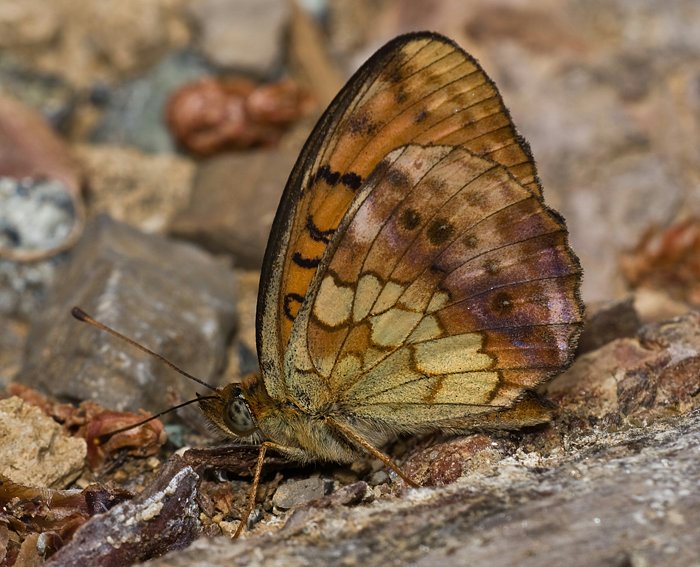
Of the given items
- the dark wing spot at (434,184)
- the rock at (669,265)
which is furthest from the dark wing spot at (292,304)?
the rock at (669,265)

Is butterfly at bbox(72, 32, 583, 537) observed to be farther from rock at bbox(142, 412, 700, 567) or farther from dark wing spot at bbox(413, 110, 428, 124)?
rock at bbox(142, 412, 700, 567)

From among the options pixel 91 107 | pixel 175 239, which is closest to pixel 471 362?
pixel 175 239

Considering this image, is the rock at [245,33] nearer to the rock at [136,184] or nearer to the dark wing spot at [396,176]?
the rock at [136,184]

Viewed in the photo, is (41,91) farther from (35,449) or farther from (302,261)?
(302,261)

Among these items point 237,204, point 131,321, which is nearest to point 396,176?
point 131,321

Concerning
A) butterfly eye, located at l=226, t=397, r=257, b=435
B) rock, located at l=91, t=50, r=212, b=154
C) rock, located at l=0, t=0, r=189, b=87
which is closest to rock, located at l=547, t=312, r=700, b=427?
butterfly eye, located at l=226, t=397, r=257, b=435
